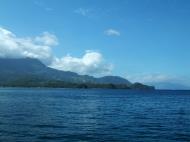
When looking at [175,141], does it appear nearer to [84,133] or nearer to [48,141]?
[84,133]

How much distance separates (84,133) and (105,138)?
16.0ft

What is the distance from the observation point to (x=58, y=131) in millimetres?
52375

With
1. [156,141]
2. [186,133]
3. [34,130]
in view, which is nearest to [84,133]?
[34,130]

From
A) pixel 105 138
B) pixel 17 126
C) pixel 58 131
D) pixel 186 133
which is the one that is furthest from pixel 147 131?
pixel 17 126

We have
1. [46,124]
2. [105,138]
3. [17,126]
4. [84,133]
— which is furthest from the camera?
[46,124]

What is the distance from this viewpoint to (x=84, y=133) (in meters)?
51.3

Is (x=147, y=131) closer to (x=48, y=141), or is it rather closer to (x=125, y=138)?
(x=125, y=138)

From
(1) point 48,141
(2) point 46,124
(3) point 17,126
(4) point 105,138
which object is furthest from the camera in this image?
(2) point 46,124

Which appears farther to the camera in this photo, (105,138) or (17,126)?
(17,126)

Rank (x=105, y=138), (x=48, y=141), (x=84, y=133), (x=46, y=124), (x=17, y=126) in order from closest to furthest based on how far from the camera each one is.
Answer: (x=48, y=141) < (x=105, y=138) < (x=84, y=133) < (x=17, y=126) < (x=46, y=124)

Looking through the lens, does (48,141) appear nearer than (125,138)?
Yes

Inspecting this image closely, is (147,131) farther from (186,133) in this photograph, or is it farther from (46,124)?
(46,124)

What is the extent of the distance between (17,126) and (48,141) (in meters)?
14.5

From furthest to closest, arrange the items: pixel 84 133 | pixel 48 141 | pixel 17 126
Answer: pixel 17 126 → pixel 84 133 → pixel 48 141
